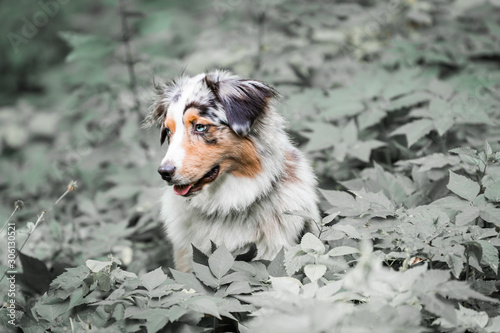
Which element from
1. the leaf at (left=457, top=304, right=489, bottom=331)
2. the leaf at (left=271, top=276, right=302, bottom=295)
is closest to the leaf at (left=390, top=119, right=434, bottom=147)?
the leaf at (left=457, top=304, right=489, bottom=331)

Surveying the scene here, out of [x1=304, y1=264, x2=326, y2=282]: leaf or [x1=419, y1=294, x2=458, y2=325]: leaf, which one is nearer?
[x1=419, y1=294, x2=458, y2=325]: leaf

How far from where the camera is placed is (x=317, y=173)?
4.21 metres

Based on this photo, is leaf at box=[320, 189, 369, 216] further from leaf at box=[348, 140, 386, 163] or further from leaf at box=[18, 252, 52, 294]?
leaf at box=[18, 252, 52, 294]

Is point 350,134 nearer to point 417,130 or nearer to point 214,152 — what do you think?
point 417,130

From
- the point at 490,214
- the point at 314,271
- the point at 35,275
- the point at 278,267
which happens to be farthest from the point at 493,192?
the point at 35,275

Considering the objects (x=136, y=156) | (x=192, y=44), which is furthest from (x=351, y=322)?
(x=192, y=44)

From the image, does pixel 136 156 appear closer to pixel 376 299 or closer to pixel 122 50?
pixel 376 299

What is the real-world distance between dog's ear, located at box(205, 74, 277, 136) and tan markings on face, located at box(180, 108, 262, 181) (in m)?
0.09

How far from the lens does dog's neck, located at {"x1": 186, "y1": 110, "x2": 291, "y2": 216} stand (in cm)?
315

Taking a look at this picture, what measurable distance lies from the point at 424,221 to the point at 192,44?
5.44m

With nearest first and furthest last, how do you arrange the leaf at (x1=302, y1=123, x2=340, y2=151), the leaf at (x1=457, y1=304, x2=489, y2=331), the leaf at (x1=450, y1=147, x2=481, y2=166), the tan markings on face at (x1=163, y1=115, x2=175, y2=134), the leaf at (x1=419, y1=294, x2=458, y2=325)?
the leaf at (x1=419, y1=294, x2=458, y2=325) < the leaf at (x1=457, y1=304, x2=489, y2=331) < the leaf at (x1=450, y1=147, x2=481, y2=166) < the tan markings on face at (x1=163, y1=115, x2=175, y2=134) < the leaf at (x1=302, y1=123, x2=340, y2=151)

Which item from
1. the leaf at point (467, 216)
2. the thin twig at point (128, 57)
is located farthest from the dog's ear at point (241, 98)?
the thin twig at point (128, 57)

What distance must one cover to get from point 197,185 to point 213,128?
37 cm

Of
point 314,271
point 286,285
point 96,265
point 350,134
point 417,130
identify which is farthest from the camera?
point 350,134
